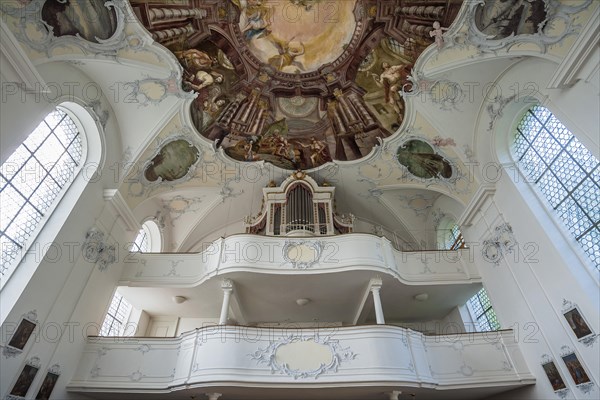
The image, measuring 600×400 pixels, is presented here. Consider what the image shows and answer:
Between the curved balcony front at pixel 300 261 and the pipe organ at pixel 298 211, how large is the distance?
4.76ft

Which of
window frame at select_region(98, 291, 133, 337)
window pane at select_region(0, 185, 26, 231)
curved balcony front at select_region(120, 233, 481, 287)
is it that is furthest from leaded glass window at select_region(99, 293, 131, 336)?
window pane at select_region(0, 185, 26, 231)

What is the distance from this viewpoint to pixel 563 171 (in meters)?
8.45

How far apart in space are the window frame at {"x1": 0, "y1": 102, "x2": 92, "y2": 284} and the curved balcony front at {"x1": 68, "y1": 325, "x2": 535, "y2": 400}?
2.95 meters

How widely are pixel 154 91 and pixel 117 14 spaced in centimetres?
242

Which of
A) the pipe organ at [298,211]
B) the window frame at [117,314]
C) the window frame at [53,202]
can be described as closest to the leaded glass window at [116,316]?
the window frame at [117,314]

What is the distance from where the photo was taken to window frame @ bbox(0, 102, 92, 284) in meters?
7.79

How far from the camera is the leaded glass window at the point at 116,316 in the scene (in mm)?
11296

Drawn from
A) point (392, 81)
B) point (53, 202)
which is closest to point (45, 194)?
point (53, 202)

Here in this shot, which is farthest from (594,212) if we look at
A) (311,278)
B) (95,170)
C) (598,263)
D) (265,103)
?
(95,170)

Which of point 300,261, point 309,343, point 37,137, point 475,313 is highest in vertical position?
point 37,137

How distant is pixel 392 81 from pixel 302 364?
8.55m

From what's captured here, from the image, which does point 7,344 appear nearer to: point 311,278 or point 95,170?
point 95,170

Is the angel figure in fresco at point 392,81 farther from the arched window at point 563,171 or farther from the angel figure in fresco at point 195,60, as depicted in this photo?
the angel figure in fresco at point 195,60

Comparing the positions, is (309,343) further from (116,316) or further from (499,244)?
(116,316)
